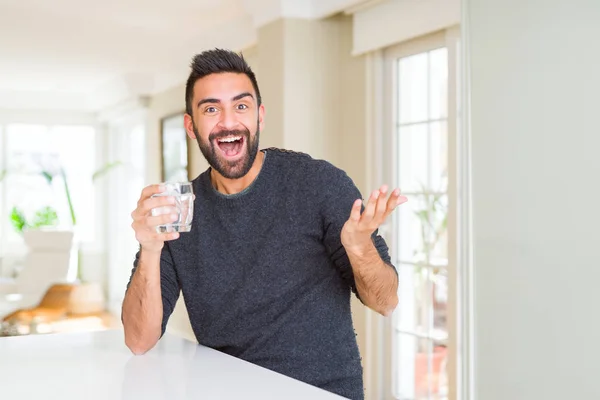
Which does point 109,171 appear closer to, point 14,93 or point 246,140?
point 14,93

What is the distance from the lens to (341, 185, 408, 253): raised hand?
4.69 feet

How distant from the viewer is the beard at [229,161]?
172cm

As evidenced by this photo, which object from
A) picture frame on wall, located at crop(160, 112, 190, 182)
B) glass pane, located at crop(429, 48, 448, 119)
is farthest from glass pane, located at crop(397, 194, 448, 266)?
picture frame on wall, located at crop(160, 112, 190, 182)

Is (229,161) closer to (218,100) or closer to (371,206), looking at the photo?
(218,100)

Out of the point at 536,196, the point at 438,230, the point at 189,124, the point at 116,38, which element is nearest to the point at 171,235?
the point at 189,124

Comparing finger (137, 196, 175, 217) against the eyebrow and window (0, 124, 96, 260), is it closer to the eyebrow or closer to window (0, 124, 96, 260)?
the eyebrow

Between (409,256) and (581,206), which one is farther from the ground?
(581,206)

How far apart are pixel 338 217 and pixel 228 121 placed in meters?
0.32

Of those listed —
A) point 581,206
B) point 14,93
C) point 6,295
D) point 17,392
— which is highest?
point 14,93

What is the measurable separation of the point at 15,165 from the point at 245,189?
8.10 meters

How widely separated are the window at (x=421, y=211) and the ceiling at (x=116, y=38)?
0.52 m

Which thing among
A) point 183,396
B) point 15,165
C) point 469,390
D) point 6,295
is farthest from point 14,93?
point 183,396

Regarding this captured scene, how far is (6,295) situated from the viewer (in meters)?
7.08

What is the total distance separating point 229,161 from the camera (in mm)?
1720
